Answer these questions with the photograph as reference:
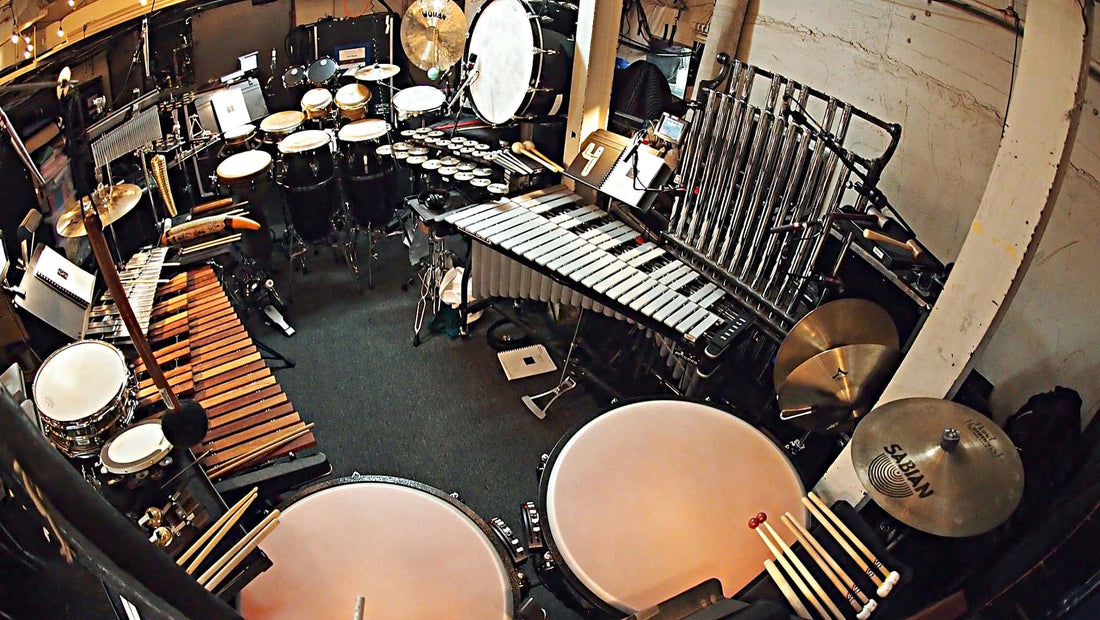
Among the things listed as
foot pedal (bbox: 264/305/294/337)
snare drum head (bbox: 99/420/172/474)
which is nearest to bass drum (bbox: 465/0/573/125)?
foot pedal (bbox: 264/305/294/337)

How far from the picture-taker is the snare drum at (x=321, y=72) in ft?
18.0

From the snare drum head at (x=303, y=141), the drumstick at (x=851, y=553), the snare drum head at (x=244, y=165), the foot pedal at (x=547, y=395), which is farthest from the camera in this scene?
the snare drum head at (x=303, y=141)

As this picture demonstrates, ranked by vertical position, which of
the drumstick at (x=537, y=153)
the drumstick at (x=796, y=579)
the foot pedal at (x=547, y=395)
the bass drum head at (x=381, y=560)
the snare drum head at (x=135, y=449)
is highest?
the drumstick at (x=537, y=153)

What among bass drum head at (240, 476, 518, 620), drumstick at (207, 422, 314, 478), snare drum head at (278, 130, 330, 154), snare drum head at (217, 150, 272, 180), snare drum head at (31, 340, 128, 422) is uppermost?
snare drum head at (278, 130, 330, 154)

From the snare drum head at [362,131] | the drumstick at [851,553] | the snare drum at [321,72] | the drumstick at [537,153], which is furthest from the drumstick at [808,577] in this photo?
the snare drum at [321,72]

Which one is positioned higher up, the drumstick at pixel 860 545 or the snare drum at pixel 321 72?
the snare drum at pixel 321 72

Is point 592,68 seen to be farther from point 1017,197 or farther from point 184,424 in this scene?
point 184,424

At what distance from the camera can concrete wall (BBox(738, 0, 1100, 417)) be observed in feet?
8.81

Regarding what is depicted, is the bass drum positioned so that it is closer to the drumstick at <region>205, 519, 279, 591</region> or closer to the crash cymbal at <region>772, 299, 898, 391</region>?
the crash cymbal at <region>772, 299, 898, 391</region>

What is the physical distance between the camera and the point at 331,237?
5.46 metres

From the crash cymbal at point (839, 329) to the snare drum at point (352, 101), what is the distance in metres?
4.07

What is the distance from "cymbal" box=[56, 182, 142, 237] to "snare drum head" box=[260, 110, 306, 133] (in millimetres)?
1099

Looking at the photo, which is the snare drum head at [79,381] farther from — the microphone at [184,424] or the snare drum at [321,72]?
the snare drum at [321,72]

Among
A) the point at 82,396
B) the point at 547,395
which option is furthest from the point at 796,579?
the point at 82,396
